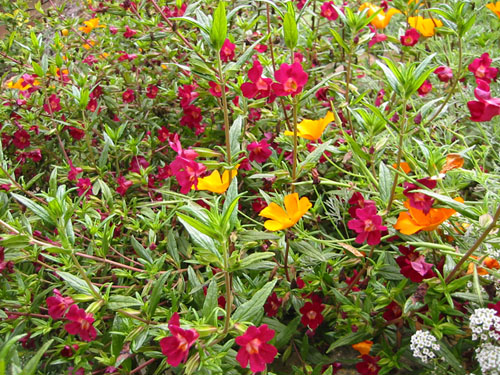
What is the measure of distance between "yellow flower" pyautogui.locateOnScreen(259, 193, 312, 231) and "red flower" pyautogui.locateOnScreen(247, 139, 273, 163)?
30 centimetres

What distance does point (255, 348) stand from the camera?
1.01 m

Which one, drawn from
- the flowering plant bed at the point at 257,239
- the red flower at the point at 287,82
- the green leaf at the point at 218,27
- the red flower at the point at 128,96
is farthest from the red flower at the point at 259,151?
the red flower at the point at 128,96

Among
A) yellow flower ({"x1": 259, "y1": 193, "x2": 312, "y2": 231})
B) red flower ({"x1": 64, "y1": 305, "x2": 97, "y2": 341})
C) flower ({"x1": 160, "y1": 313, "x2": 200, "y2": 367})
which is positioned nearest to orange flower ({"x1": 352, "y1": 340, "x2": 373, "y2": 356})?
yellow flower ({"x1": 259, "y1": 193, "x2": 312, "y2": 231})

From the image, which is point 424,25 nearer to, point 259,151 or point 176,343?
point 259,151

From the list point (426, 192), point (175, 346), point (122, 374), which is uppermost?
point (426, 192)

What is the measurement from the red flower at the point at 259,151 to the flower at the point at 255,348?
68cm

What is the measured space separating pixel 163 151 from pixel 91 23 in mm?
1030

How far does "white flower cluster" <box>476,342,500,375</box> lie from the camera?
100 cm

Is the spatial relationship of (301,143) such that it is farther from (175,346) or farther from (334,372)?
(175,346)

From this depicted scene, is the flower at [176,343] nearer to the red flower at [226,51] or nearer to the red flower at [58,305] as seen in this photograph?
the red flower at [58,305]

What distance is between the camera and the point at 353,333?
1.31 meters

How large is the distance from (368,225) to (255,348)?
423mm

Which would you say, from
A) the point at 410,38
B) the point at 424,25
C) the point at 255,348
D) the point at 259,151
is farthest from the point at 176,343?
the point at 424,25

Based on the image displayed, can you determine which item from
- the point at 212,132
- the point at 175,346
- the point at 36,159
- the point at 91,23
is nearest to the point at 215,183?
the point at 175,346
